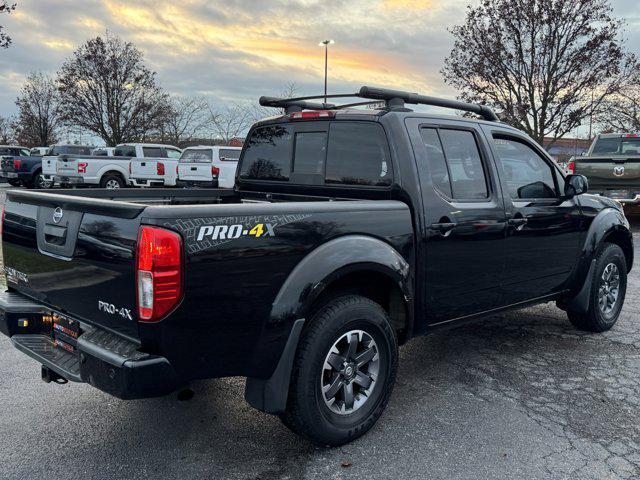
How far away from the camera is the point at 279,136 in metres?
4.25

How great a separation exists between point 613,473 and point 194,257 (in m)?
2.37

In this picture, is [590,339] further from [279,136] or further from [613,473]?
[279,136]

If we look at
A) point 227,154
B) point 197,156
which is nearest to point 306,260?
point 227,154

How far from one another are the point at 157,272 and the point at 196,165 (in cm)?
1548

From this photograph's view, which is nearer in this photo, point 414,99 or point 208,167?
point 414,99

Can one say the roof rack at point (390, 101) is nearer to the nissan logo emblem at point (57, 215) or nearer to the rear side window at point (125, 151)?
the nissan logo emblem at point (57, 215)

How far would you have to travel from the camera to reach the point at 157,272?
238 cm

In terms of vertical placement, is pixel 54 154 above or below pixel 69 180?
above

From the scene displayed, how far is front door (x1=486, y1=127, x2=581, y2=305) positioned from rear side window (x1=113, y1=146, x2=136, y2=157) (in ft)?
61.4

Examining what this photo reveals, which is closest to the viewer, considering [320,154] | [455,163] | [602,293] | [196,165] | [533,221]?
[455,163]

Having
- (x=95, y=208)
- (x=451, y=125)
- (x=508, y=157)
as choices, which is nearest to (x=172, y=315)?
(x=95, y=208)

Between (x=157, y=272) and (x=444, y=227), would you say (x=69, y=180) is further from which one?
(x=157, y=272)

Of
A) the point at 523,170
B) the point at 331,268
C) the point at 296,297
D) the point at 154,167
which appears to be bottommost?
the point at 296,297

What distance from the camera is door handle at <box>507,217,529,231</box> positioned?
399 cm
